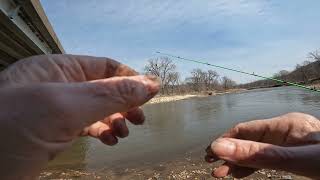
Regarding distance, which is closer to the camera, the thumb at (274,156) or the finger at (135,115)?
the thumb at (274,156)

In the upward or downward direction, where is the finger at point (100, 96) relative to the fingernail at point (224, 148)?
upward

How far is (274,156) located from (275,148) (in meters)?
0.04

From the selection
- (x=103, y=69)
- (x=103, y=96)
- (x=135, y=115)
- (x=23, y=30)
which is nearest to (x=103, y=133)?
(x=135, y=115)

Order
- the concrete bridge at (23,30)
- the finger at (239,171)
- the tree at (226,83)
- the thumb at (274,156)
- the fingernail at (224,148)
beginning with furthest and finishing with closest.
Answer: the tree at (226,83)
the concrete bridge at (23,30)
the finger at (239,171)
the fingernail at (224,148)
the thumb at (274,156)

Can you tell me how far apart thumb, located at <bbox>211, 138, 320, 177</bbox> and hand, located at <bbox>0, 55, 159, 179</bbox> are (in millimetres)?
471

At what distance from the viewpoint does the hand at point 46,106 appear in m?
A: 1.18

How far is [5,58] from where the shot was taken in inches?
424

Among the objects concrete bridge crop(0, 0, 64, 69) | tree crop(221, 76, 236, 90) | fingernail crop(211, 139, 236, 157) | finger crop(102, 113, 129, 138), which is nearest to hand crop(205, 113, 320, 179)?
fingernail crop(211, 139, 236, 157)

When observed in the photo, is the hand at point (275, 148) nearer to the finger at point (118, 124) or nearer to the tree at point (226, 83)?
the finger at point (118, 124)

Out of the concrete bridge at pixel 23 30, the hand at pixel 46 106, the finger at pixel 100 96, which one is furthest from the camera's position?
the concrete bridge at pixel 23 30

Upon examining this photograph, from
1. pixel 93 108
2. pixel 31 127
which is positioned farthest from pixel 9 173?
pixel 93 108

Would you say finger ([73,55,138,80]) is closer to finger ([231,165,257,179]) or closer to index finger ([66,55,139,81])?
index finger ([66,55,139,81])

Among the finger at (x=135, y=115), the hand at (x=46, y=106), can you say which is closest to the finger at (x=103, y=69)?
the hand at (x=46, y=106)

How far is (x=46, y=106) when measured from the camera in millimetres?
1215
